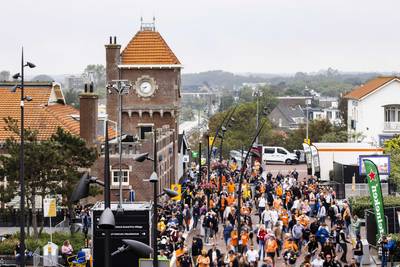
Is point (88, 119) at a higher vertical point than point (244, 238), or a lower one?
higher

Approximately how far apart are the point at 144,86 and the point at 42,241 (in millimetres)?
26681

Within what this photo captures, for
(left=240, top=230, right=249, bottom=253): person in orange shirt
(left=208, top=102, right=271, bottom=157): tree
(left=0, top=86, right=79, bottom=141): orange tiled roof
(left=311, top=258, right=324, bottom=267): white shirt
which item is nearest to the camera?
(left=311, top=258, right=324, bottom=267): white shirt

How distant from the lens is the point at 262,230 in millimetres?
33594

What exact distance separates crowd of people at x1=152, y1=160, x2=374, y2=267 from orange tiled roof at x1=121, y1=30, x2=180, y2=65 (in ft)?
48.9

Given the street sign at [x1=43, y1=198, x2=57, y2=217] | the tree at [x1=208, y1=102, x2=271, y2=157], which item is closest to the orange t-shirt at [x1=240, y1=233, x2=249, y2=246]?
the street sign at [x1=43, y1=198, x2=57, y2=217]

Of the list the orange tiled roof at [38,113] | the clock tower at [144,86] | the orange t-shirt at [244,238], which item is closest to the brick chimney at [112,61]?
the clock tower at [144,86]

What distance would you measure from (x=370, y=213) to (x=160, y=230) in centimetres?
770

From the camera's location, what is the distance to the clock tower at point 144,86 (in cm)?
6312

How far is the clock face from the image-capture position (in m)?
63.4

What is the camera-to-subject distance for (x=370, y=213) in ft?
121

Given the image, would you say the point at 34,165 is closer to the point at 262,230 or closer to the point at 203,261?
the point at 262,230

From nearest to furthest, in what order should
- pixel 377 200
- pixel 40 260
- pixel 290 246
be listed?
1. pixel 290 246
2. pixel 40 260
3. pixel 377 200

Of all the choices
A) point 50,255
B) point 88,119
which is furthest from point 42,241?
point 88,119

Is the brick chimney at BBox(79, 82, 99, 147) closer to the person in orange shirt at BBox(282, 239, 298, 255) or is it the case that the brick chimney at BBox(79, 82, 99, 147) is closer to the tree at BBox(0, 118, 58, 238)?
the tree at BBox(0, 118, 58, 238)
